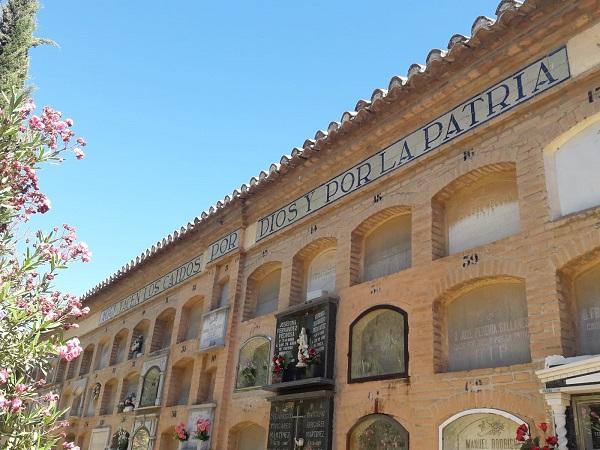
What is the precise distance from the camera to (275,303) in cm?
1263

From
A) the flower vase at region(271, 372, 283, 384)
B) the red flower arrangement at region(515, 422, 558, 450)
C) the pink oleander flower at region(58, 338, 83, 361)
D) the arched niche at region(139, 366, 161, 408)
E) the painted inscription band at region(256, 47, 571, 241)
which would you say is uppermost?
the painted inscription band at region(256, 47, 571, 241)

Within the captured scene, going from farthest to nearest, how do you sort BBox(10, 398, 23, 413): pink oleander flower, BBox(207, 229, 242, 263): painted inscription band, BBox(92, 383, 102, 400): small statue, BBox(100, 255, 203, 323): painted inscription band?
BBox(92, 383, 102, 400): small statue, BBox(100, 255, 203, 323): painted inscription band, BBox(207, 229, 242, 263): painted inscription band, BBox(10, 398, 23, 413): pink oleander flower

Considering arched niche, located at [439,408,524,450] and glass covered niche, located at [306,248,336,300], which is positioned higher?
glass covered niche, located at [306,248,336,300]

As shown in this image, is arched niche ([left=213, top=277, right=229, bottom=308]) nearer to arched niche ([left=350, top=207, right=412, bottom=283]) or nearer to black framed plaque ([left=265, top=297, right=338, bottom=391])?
black framed plaque ([left=265, top=297, right=338, bottom=391])

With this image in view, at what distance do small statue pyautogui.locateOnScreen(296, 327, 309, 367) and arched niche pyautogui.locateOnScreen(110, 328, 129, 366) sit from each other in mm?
10611

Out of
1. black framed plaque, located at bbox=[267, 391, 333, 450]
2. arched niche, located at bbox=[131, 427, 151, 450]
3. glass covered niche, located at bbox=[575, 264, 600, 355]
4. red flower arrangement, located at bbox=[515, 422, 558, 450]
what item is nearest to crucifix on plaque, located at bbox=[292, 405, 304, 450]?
black framed plaque, located at bbox=[267, 391, 333, 450]

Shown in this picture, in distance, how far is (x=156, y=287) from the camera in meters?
18.1

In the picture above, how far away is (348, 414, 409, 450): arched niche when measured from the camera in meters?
8.19

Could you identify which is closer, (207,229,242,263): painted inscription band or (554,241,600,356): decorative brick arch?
(554,241,600,356): decorative brick arch

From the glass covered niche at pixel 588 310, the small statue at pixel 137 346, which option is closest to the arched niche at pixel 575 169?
the glass covered niche at pixel 588 310

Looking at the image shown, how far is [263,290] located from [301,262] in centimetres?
165

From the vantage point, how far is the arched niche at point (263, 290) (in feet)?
42.3

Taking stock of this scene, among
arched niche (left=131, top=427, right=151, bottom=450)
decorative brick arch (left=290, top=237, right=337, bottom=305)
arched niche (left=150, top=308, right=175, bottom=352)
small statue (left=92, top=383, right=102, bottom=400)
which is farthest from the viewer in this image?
small statue (left=92, top=383, right=102, bottom=400)

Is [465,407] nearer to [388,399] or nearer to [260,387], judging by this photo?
[388,399]
